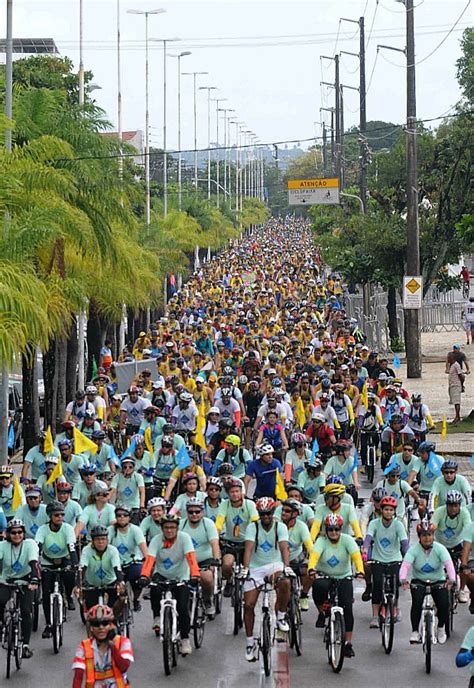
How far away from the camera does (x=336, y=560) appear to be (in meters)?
13.3

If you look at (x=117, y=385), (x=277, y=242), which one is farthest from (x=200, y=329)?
(x=277, y=242)

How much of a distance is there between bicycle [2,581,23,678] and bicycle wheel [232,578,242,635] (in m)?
2.20

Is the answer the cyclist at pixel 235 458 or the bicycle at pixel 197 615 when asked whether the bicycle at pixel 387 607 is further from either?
the cyclist at pixel 235 458

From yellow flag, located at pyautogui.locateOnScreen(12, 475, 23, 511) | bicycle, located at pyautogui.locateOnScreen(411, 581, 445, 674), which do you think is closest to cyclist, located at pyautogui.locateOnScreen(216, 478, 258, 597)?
bicycle, located at pyautogui.locateOnScreen(411, 581, 445, 674)

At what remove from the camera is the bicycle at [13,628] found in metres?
12.9

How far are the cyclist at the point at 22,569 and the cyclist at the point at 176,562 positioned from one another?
1.03 metres

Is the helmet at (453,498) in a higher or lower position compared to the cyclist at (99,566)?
higher

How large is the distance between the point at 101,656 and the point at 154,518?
482cm

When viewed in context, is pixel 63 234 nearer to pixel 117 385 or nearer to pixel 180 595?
pixel 117 385

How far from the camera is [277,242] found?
147 metres

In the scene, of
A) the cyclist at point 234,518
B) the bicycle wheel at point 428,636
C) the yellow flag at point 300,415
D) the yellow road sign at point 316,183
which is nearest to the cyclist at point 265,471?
the cyclist at point 234,518

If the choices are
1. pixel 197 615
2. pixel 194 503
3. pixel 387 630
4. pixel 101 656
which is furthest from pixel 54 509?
pixel 101 656

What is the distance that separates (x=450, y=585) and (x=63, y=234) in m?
12.0

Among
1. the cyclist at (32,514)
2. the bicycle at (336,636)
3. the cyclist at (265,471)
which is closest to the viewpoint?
the bicycle at (336,636)
